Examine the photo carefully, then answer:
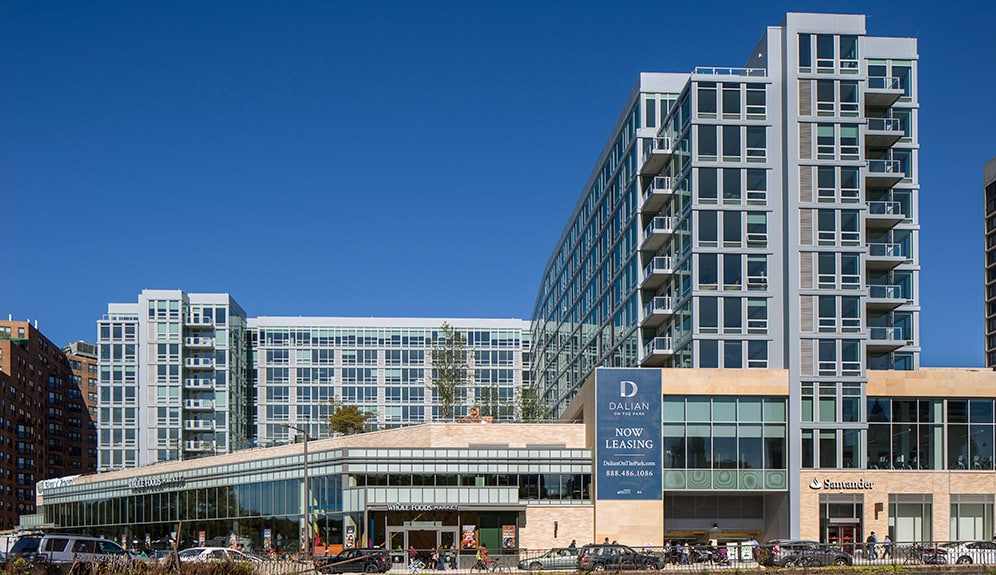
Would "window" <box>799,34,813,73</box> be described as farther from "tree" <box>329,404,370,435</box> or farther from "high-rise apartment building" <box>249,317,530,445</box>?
"high-rise apartment building" <box>249,317,530,445</box>

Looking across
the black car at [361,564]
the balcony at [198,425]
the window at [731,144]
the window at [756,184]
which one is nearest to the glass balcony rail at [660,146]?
the window at [731,144]

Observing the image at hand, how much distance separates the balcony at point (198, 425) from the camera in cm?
15925

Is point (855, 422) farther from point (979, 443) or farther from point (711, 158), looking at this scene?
point (711, 158)

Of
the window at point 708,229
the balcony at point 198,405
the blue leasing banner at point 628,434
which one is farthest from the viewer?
the balcony at point 198,405

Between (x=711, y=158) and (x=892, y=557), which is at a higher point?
(x=711, y=158)

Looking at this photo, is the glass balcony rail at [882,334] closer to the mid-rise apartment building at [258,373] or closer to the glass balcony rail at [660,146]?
the glass balcony rail at [660,146]

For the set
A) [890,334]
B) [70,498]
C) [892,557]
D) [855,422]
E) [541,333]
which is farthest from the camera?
[541,333]

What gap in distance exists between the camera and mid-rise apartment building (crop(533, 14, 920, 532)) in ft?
270

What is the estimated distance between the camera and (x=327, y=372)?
175 m

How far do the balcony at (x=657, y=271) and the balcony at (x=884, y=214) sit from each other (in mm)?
14529

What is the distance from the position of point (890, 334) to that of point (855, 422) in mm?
9344

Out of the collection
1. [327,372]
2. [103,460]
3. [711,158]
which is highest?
[711,158]

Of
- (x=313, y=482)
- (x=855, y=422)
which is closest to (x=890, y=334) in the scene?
(x=855, y=422)

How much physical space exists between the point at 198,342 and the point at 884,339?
98001 mm
